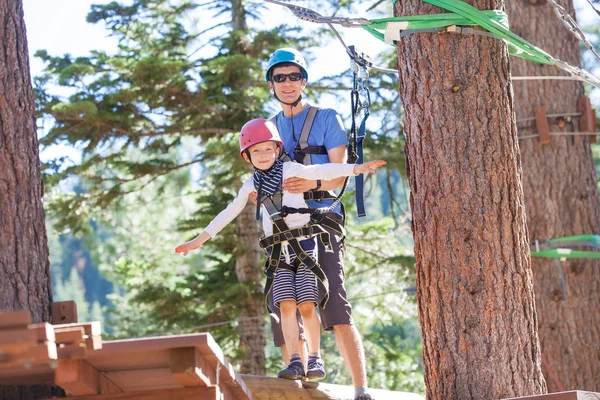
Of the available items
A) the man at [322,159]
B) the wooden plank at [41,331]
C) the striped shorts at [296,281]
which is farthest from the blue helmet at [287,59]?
the wooden plank at [41,331]

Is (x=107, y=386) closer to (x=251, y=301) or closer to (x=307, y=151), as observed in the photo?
(x=307, y=151)

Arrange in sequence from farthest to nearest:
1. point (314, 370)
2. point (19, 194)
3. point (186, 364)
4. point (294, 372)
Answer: point (314, 370) < point (294, 372) < point (19, 194) < point (186, 364)

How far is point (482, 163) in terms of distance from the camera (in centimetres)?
476

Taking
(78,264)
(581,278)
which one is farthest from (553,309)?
(78,264)

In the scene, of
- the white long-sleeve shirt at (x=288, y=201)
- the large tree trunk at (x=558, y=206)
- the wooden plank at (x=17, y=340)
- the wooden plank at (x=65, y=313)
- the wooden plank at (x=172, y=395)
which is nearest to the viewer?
the wooden plank at (x=17, y=340)

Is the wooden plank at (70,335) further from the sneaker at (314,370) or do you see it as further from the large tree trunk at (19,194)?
the sneaker at (314,370)

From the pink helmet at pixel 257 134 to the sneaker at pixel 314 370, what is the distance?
1.17 m

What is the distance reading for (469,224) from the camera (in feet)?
15.5

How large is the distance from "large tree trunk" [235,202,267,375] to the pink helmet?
6.81 meters

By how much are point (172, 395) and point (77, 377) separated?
49cm

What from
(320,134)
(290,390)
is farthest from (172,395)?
(320,134)

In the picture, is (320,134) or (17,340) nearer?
(17,340)

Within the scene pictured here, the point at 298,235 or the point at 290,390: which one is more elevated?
the point at 298,235

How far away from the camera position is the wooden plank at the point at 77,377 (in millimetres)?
3807
